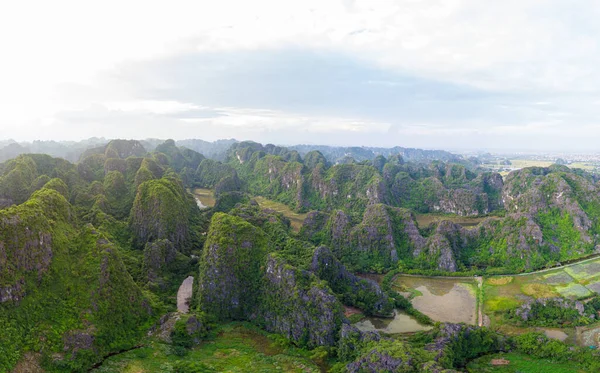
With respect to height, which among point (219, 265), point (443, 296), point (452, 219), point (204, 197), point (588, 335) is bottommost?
point (443, 296)

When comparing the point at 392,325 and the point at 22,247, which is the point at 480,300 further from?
the point at 22,247

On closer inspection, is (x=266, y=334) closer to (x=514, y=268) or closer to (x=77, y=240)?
(x=77, y=240)

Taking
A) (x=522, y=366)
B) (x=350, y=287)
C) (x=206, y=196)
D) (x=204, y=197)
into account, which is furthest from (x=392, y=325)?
(x=206, y=196)

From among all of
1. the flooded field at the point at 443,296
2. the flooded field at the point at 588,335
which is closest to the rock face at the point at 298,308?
the flooded field at the point at 443,296

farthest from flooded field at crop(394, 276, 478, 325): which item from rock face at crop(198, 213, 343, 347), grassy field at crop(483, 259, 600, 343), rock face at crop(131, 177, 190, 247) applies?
rock face at crop(131, 177, 190, 247)

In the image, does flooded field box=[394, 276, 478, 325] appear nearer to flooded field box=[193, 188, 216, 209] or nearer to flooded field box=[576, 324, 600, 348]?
flooded field box=[576, 324, 600, 348]

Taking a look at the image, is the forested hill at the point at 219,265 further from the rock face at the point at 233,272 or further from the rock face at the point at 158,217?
the rock face at the point at 158,217
